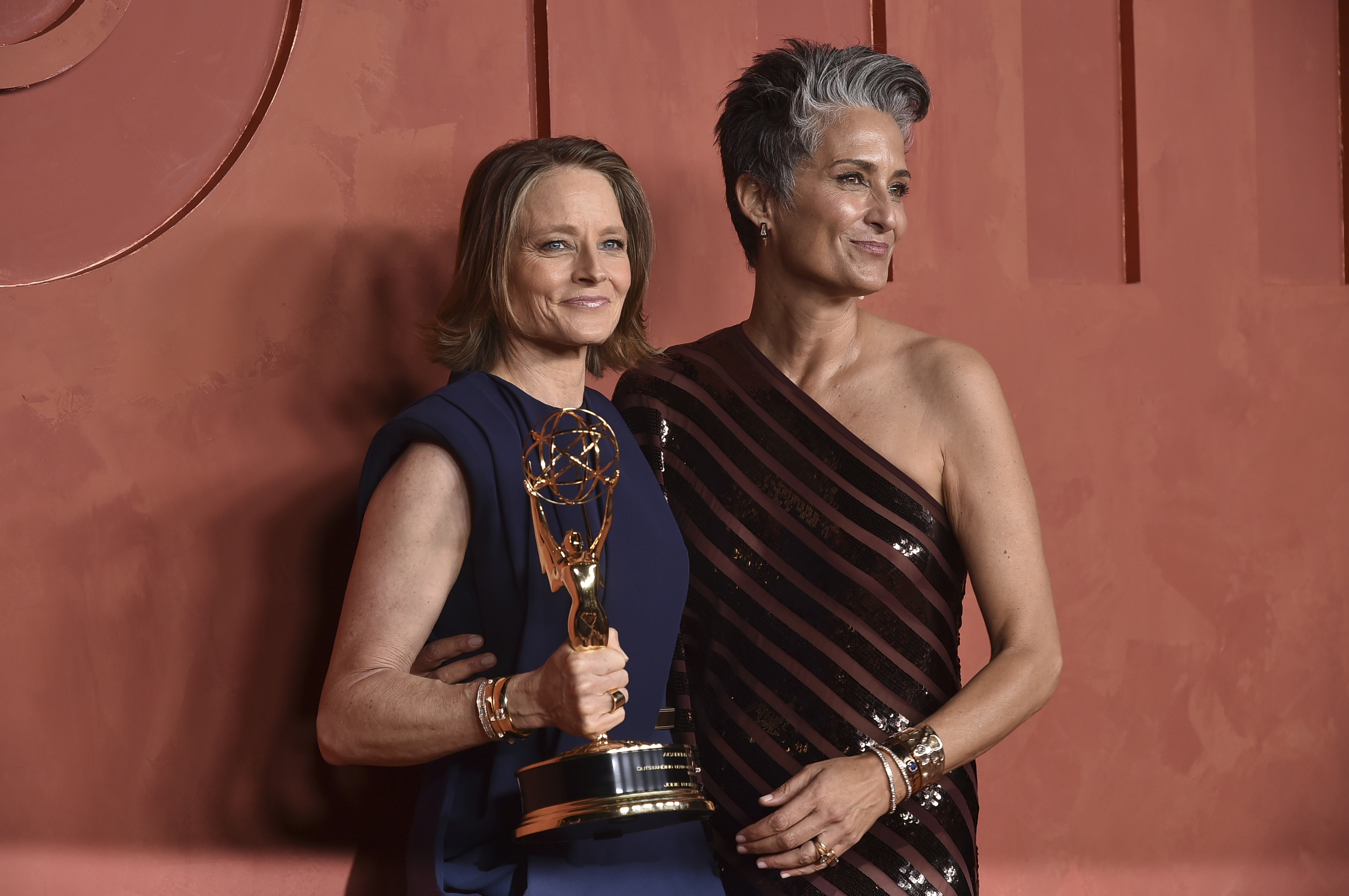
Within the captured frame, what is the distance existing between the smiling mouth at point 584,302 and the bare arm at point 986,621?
61 cm

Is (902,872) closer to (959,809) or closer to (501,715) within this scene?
(959,809)

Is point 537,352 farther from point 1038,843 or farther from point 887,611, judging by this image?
point 1038,843

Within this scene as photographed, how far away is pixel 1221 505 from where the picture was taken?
3.01m

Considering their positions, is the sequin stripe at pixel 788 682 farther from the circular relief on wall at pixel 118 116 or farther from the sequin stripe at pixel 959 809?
the circular relief on wall at pixel 118 116

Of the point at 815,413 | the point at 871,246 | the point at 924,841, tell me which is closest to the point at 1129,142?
the point at 871,246

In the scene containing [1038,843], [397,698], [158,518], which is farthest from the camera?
[1038,843]

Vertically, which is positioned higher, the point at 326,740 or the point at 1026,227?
the point at 1026,227

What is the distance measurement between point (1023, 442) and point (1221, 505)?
547mm

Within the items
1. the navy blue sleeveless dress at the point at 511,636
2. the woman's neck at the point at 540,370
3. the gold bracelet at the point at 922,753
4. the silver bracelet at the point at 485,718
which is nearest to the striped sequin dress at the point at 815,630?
the gold bracelet at the point at 922,753

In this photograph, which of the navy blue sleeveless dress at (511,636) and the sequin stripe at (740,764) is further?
the sequin stripe at (740,764)

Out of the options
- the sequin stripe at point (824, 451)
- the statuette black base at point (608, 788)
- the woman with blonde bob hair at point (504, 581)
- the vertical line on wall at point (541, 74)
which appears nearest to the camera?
the statuette black base at point (608, 788)

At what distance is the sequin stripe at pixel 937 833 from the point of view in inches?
80.3

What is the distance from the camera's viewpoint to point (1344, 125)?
316cm

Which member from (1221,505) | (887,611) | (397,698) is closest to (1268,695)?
(1221,505)
